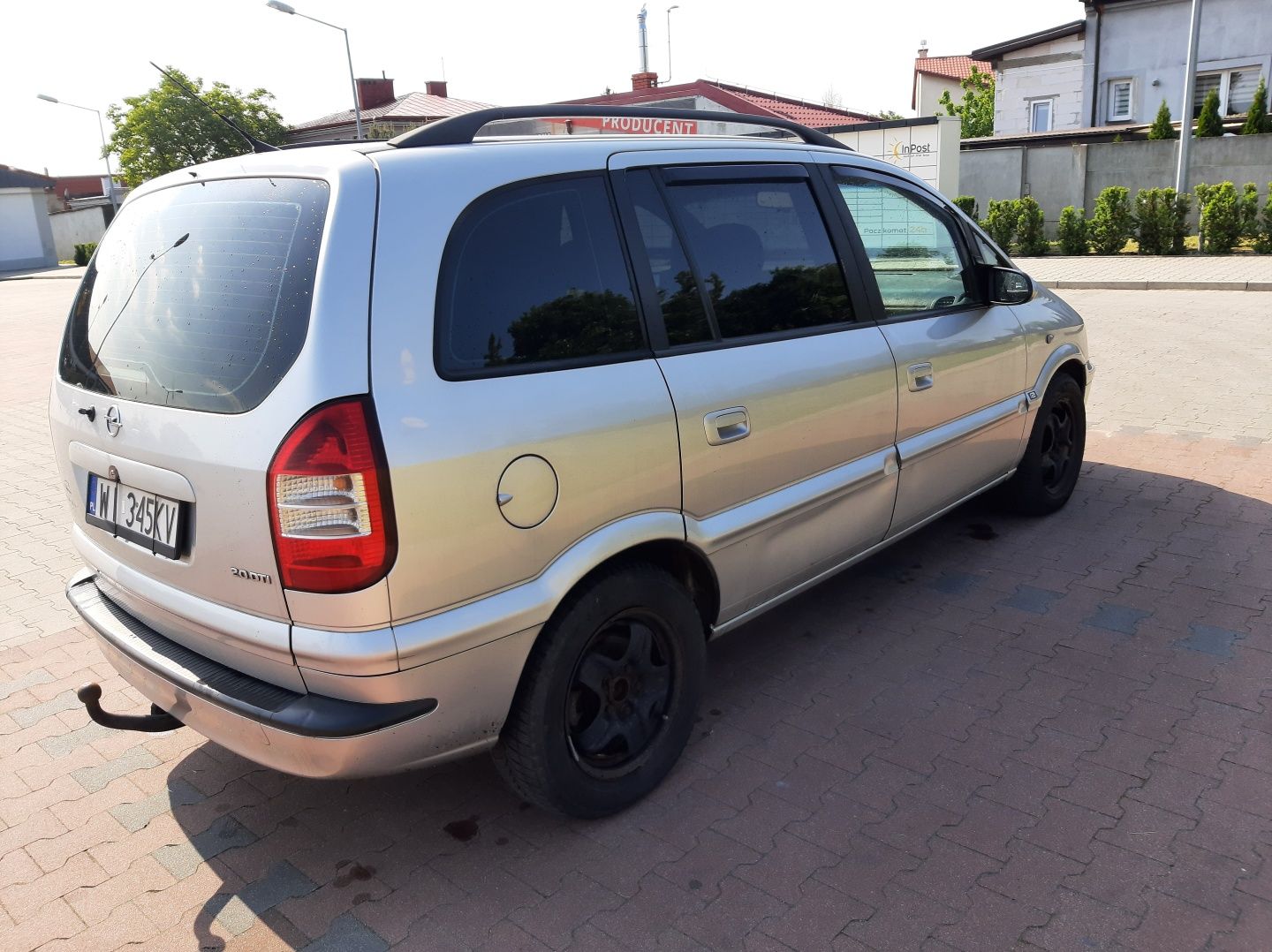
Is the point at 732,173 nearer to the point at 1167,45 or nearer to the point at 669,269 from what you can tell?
the point at 669,269

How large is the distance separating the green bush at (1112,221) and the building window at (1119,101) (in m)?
8.79

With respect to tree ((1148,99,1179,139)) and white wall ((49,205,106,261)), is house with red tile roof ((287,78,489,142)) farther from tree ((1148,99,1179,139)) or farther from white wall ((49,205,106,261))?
tree ((1148,99,1179,139))

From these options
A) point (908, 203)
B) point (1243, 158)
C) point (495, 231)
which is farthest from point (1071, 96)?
point (495, 231)

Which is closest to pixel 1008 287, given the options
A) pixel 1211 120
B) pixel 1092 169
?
pixel 1092 169

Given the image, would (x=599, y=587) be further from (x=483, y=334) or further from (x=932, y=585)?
(x=932, y=585)

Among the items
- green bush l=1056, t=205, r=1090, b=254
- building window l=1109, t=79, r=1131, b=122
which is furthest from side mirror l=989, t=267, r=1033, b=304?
building window l=1109, t=79, r=1131, b=122

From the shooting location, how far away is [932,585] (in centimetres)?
472

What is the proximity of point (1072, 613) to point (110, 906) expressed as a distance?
3.70 metres

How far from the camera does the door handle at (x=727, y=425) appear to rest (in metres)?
3.10

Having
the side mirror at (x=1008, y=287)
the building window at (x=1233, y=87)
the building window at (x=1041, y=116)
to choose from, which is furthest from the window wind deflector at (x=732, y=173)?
the building window at (x=1041, y=116)

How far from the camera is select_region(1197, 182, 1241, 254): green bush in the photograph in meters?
18.1

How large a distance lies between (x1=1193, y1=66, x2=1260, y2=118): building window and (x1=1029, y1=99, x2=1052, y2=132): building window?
5089mm

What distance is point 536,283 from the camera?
2.76 m

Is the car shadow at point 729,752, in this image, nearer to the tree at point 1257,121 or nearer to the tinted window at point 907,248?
the tinted window at point 907,248
